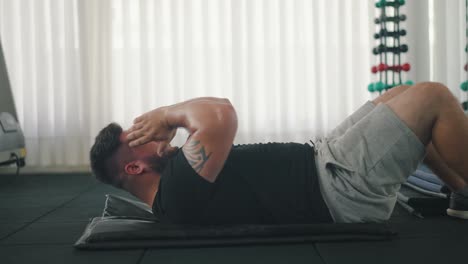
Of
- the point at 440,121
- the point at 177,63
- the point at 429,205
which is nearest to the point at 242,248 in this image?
the point at 440,121

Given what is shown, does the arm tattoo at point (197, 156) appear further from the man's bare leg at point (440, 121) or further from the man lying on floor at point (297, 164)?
the man's bare leg at point (440, 121)

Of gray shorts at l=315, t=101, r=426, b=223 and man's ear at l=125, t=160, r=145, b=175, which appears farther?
man's ear at l=125, t=160, r=145, b=175

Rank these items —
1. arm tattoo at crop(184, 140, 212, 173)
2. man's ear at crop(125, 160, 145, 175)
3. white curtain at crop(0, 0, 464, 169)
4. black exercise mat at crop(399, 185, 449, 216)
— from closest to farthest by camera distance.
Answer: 1. arm tattoo at crop(184, 140, 212, 173)
2. man's ear at crop(125, 160, 145, 175)
3. black exercise mat at crop(399, 185, 449, 216)
4. white curtain at crop(0, 0, 464, 169)

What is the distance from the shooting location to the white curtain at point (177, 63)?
408cm

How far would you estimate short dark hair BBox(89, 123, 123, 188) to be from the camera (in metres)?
1.64

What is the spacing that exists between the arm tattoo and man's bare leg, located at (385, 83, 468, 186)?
0.64 meters

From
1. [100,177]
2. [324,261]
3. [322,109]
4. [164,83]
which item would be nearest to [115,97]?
[164,83]

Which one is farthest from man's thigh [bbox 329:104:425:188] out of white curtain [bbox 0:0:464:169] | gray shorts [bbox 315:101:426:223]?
white curtain [bbox 0:0:464:169]

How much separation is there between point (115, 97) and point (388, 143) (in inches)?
122

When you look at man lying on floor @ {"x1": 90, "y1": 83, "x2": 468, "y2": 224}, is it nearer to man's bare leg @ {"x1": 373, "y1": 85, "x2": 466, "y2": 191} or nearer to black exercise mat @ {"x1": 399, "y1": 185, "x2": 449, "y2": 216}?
man's bare leg @ {"x1": 373, "y1": 85, "x2": 466, "y2": 191}

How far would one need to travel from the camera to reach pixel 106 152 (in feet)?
5.38

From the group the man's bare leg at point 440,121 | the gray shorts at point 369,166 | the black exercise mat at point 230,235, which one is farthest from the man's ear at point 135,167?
the man's bare leg at point 440,121

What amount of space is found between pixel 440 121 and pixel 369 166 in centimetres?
27

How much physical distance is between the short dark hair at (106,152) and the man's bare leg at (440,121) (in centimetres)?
96
